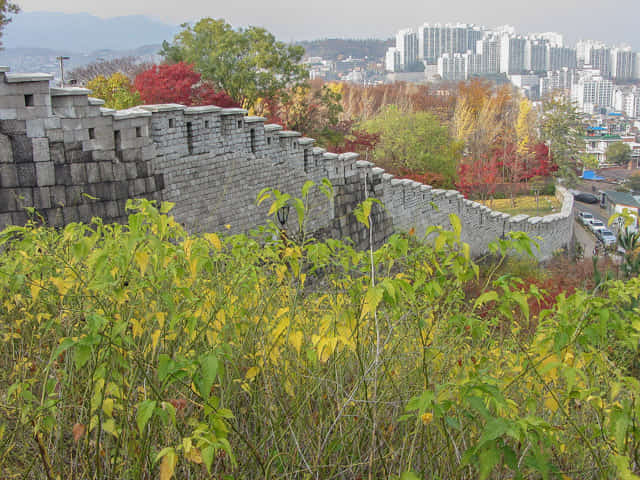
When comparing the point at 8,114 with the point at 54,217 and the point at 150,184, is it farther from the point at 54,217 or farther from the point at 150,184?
the point at 150,184

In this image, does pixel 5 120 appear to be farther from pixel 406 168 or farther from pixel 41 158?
pixel 406 168

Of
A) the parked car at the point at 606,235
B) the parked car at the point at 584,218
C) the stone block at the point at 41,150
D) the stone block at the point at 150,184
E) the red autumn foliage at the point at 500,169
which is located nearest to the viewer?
the stone block at the point at 41,150

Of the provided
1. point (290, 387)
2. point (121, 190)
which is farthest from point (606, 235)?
point (290, 387)

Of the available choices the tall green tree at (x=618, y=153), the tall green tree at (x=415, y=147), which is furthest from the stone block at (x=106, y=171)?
the tall green tree at (x=618, y=153)

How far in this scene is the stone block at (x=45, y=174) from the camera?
8.38 metres

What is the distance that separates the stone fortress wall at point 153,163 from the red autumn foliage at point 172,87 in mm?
6120

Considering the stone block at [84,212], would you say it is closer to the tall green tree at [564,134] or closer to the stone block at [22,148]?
the stone block at [22,148]

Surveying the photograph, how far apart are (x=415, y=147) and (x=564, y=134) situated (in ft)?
75.7

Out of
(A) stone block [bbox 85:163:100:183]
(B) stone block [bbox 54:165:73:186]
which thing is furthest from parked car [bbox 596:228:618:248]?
(B) stone block [bbox 54:165:73:186]

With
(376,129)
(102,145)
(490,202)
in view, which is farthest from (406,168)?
(102,145)

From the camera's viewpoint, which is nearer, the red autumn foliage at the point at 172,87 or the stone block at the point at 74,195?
the stone block at the point at 74,195

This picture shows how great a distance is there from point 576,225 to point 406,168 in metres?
13.9

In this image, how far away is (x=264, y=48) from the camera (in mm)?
24922

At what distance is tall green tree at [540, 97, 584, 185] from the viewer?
46.6m
